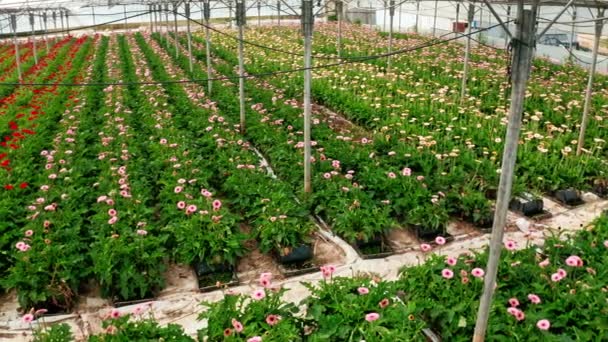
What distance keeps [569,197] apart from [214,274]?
556cm

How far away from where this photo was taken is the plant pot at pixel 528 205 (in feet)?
25.6

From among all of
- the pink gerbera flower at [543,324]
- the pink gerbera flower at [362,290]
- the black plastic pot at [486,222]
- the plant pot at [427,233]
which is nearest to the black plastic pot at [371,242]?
the plant pot at [427,233]

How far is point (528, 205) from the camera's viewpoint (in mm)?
7793

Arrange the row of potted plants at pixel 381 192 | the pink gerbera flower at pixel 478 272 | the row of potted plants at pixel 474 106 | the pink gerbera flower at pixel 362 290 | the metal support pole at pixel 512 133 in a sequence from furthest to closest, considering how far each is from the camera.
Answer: the row of potted plants at pixel 474 106 < the row of potted plants at pixel 381 192 < the pink gerbera flower at pixel 478 272 < the pink gerbera flower at pixel 362 290 < the metal support pole at pixel 512 133

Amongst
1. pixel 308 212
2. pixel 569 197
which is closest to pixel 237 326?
pixel 308 212

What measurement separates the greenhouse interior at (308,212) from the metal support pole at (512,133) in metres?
0.01

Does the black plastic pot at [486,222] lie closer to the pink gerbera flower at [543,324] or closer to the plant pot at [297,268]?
the plant pot at [297,268]

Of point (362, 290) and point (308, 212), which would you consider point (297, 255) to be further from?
point (362, 290)

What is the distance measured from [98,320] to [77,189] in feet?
8.13

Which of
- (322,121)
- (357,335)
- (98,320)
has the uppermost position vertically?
(322,121)

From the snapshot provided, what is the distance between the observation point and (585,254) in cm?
567

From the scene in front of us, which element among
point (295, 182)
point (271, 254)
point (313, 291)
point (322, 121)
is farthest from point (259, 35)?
point (313, 291)

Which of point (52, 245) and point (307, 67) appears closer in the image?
point (52, 245)

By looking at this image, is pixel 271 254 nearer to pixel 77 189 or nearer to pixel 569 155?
pixel 77 189
